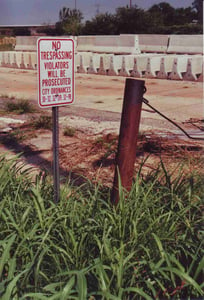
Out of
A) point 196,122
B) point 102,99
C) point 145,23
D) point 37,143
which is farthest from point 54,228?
point 145,23

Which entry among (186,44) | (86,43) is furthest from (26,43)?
(186,44)

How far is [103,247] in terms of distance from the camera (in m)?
2.56

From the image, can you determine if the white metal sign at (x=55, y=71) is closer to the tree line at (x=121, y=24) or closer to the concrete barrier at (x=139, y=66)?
the concrete barrier at (x=139, y=66)

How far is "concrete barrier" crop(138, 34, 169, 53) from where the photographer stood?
21406 millimetres

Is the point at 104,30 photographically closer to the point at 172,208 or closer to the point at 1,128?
the point at 1,128

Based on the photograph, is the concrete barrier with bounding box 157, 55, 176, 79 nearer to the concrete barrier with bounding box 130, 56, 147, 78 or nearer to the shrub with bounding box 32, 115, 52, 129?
the concrete barrier with bounding box 130, 56, 147, 78

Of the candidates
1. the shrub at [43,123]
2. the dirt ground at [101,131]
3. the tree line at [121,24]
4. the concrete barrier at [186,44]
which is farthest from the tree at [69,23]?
the shrub at [43,123]

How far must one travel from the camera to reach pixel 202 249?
104 inches

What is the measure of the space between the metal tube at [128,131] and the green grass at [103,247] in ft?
0.59

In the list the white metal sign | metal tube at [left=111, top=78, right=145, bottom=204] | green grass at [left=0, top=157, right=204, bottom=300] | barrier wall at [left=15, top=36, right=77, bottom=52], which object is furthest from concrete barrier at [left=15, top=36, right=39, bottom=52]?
green grass at [left=0, top=157, right=204, bottom=300]

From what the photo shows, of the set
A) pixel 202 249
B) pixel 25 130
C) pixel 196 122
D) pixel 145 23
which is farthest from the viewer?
pixel 145 23

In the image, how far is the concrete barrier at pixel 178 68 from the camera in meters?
15.5

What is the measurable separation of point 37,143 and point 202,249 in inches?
177

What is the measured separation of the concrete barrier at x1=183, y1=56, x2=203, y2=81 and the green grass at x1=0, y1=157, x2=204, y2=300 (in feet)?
40.5
